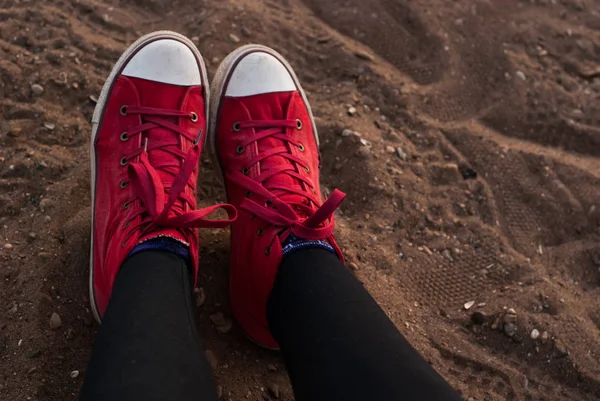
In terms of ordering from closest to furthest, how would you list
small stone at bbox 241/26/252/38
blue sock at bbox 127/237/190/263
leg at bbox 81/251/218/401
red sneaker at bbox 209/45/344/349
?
leg at bbox 81/251/218/401
blue sock at bbox 127/237/190/263
red sneaker at bbox 209/45/344/349
small stone at bbox 241/26/252/38

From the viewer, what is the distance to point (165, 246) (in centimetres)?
124

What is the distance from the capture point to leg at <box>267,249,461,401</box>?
37.6 inches

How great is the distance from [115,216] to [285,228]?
1.53 feet

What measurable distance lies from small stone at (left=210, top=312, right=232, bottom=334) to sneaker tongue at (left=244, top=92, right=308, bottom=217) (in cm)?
38

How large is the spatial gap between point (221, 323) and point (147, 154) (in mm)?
551

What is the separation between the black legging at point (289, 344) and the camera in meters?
0.92

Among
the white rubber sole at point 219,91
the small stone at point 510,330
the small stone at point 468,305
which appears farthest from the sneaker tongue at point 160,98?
the small stone at point 510,330

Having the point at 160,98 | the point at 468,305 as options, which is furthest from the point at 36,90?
the point at 468,305

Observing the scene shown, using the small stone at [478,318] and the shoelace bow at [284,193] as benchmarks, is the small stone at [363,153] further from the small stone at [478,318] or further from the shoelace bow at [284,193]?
the small stone at [478,318]

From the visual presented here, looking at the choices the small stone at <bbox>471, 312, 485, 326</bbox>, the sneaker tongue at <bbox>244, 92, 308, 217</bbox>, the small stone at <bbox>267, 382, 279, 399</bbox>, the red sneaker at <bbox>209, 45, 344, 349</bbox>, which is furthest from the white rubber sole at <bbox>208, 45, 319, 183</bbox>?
the small stone at <bbox>471, 312, 485, 326</bbox>

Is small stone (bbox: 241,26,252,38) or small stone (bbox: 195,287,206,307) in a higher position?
small stone (bbox: 241,26,252,38)

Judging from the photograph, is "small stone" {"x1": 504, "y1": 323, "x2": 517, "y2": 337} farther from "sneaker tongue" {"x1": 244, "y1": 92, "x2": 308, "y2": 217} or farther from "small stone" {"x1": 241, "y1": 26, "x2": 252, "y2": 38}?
"small stone" {"x1": 241, "y1": 26, "x2": 252, "y2": 38}

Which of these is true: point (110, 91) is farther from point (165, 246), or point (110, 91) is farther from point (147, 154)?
point (165, 246)

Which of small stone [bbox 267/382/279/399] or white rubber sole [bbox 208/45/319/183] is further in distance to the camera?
Answer: white rubber sole [bbox 208/45/319/183]
